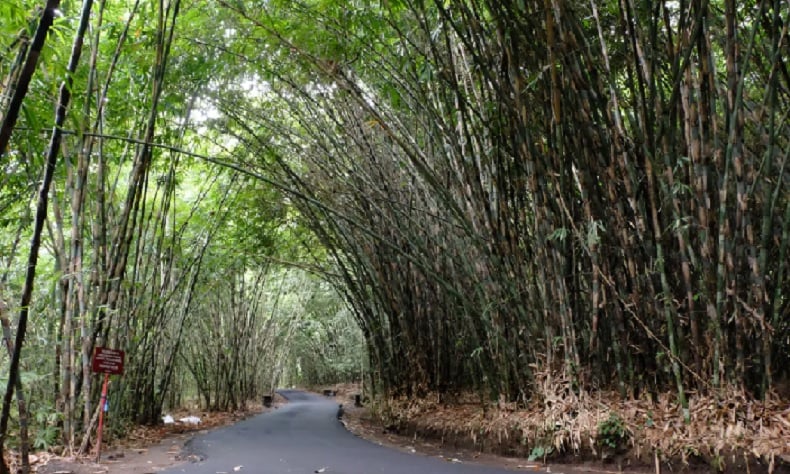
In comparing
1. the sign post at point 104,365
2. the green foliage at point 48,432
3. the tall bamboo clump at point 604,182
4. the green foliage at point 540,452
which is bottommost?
the green foliage at point 540,452

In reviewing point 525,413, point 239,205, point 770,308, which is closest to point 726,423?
point 770,308

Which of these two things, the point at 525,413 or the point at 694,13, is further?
Result: the point at 525,413

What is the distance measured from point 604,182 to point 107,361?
131 inches

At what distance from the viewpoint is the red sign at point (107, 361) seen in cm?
378

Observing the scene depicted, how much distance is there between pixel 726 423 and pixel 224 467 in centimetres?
268

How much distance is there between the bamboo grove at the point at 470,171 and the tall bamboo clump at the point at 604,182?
0.06 ft

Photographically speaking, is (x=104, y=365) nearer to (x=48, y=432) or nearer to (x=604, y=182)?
(x=48, y=432)

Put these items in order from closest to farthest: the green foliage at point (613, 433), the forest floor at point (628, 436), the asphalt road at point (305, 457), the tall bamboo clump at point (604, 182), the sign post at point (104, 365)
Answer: the forest floor at point (628, 436) < the tall bamboo clump at point (604, 182) < the green foliage at point (613, 433) < the asphalt road at point (305, 457) < the sign post at point (104, 365)

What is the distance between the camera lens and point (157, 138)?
4.86 meters

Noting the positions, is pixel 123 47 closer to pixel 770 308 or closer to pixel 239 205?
pixel 239 205

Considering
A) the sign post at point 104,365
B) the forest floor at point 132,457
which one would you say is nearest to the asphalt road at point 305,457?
the forest floor at point 132,457

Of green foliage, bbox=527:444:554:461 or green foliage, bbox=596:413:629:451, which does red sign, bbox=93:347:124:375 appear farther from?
green foliage, bbox=596:413:629:451

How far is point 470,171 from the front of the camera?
3.70 m

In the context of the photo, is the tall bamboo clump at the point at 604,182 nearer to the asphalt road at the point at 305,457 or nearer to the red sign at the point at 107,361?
the asphalt road at the point at 305,457
